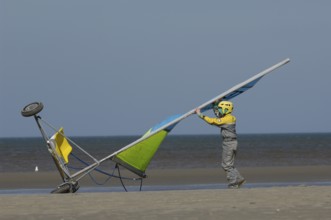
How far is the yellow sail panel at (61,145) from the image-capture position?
45.2ft

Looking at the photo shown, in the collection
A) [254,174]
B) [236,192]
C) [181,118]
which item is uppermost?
[181,118]

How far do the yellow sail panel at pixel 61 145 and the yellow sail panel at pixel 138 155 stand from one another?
31.6 inches

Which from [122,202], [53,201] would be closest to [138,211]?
[122,202]

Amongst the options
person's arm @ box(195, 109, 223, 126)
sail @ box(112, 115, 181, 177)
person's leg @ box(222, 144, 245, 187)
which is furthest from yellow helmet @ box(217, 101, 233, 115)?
sail @ box(112, 115, 181, 177)

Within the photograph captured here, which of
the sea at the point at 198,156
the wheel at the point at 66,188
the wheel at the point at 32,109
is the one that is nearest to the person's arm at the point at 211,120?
the wheel at the point at 66,188

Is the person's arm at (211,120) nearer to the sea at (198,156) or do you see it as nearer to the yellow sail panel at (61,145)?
the yellow sail panel at (61,145)

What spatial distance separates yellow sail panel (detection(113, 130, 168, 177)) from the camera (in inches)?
→ 542

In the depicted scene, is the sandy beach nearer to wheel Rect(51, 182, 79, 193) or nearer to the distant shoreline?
wheel Rect(51, 182, 79, 193)

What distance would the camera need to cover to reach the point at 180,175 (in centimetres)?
2470

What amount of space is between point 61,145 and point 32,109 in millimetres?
827

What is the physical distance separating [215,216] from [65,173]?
183 inches

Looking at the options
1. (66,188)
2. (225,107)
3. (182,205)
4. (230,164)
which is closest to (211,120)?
(225,107)

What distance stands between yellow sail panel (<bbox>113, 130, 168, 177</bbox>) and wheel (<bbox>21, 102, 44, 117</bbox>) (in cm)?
141

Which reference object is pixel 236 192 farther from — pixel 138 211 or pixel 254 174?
pixel 254 174
